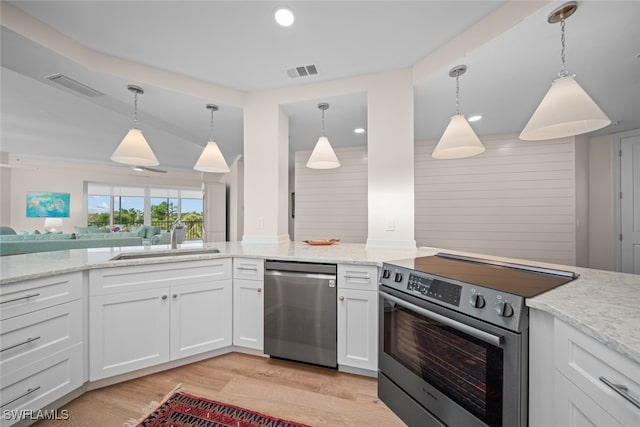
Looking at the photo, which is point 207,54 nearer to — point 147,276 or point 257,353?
point 147,276

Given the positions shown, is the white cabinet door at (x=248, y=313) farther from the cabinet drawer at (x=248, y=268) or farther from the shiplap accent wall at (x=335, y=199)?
the shiplap accent wall at (x=335, y=199)

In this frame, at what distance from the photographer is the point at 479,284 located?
1.15 m

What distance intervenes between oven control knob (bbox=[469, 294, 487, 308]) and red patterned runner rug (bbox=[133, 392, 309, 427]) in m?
1.19

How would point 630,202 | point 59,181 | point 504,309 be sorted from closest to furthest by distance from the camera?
point 504,309
point 630,202
point 59,181


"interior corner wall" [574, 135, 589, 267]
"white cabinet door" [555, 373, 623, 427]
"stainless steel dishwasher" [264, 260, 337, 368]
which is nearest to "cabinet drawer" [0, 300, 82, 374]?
"stainless steel dishwasher" [264, 260, 337, 368]

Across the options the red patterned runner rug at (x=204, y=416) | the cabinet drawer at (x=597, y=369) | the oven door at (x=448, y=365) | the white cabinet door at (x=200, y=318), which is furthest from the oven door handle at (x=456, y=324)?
the white cabinet door at (x=200, y=318)

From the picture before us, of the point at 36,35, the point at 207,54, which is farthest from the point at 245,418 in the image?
the point at 36,35

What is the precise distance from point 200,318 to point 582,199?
5.68 metres

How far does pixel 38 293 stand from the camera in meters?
1.45

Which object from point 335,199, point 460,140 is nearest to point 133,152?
point 460,140

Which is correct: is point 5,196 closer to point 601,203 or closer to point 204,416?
point 204,416

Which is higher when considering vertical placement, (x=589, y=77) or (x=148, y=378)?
A: (x=589, y=77)

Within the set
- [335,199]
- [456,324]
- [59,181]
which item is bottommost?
[456,324]

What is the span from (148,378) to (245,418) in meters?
0.92
